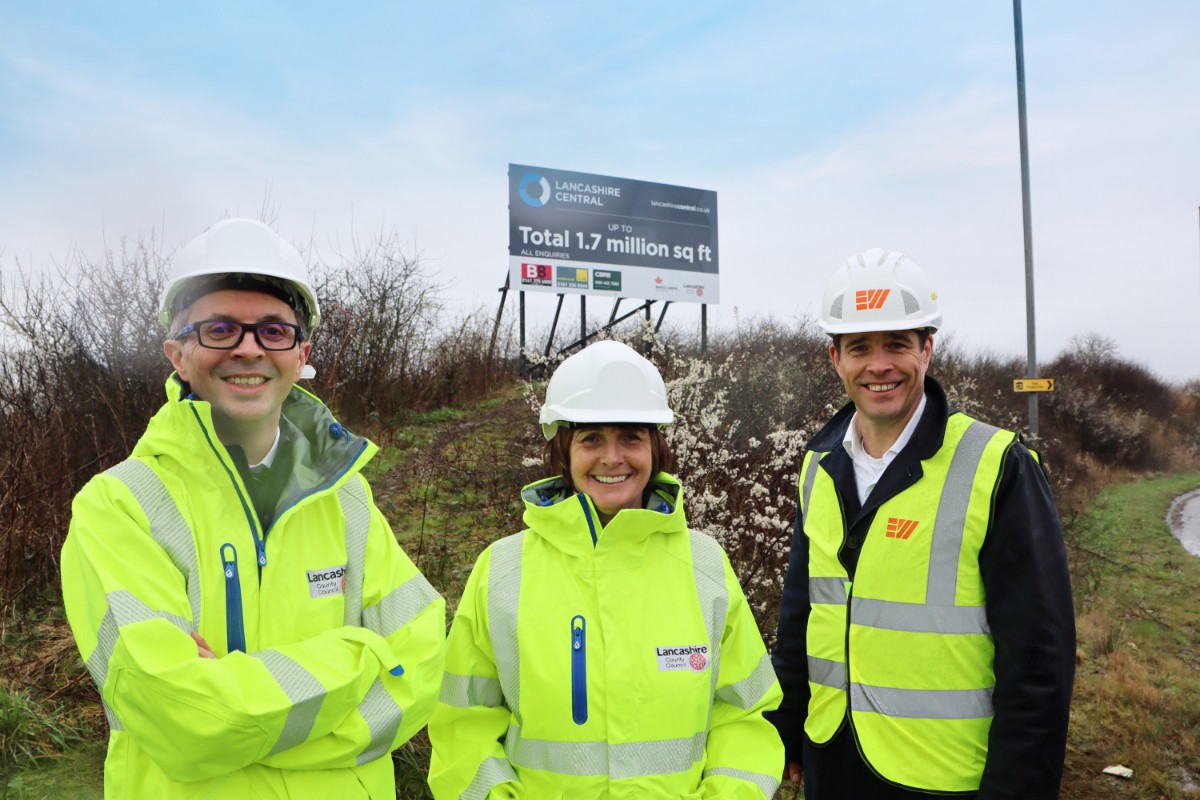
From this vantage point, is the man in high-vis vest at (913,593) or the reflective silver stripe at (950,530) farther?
the reflective silver stripe at (950,530)

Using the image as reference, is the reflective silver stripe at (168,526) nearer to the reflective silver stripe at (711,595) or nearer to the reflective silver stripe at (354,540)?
the reflective silver stripe at (354,540)

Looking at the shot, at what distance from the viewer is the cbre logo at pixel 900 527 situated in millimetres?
2570

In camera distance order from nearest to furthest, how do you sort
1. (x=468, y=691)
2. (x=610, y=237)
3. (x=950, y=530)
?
1. (x=468, y=691)
2. (x=950, y=530)
3. (x=610, y=237)

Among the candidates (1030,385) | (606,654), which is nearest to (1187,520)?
(1030,385)

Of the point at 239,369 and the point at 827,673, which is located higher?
the point at 239,369

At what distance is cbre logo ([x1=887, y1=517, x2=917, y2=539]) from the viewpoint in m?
2.57

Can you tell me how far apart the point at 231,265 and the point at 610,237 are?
50.9 feet

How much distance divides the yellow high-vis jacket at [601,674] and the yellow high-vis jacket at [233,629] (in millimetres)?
184

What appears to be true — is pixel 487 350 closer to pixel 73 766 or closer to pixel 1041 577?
pixel 73 766

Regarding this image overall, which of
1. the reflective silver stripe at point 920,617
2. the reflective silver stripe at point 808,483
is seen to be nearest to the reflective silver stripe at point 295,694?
the reflective silver stripe at point 920,617

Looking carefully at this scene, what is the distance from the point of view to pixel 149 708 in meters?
1.68

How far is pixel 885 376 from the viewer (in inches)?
108

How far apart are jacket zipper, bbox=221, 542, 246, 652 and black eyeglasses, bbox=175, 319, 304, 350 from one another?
1.66ft

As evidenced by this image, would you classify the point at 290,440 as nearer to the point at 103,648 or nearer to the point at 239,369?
the point at 239,369
